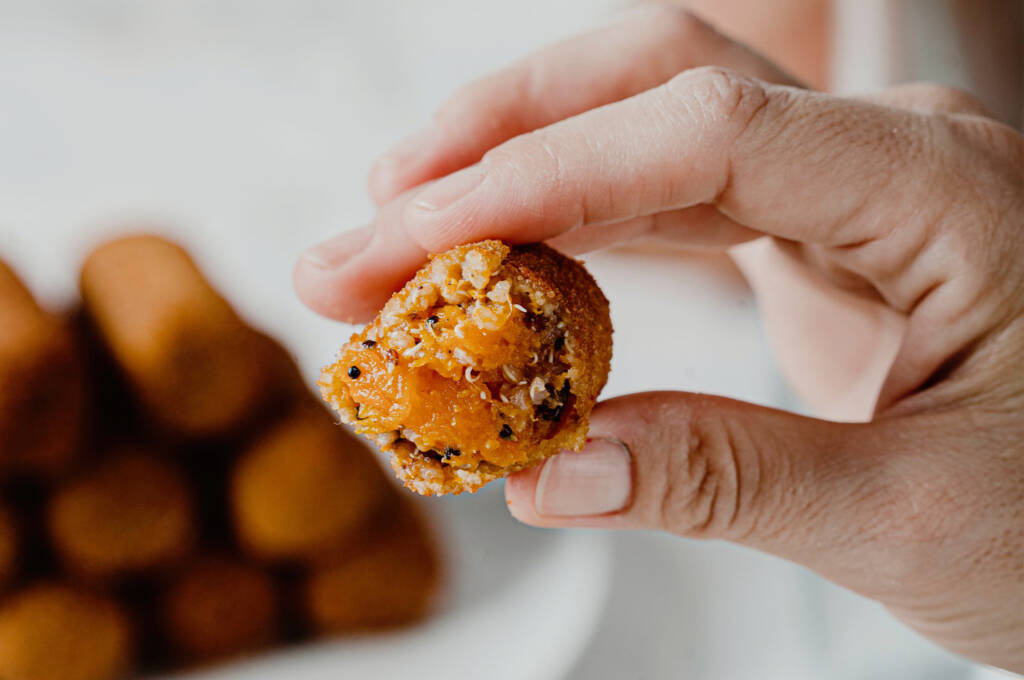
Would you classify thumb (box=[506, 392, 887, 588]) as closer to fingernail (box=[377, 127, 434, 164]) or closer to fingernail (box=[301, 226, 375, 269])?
fingernail (box=[301, 226, 375, 269])

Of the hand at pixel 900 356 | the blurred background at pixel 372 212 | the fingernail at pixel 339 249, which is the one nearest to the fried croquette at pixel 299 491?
the blurred background at pixel 372 212

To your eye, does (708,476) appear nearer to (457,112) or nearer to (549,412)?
(549,412)

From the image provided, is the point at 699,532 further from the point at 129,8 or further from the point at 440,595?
the point at 129,8

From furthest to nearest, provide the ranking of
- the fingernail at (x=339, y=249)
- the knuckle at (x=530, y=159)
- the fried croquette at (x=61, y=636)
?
the fried croquette at (x=61, y=636) < the fingernail at (x=339, y=249) < the knuckle at (x=530, y=159)

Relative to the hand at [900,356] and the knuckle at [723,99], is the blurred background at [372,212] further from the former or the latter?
the knuckle at [723,99]

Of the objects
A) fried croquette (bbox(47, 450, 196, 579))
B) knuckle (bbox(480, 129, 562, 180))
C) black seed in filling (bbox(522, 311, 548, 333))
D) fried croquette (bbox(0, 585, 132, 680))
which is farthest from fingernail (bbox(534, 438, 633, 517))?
fried croquette (bbox(0, 585, 132, 680))

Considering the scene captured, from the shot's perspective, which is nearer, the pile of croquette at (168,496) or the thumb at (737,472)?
the thumb at (737,472)
